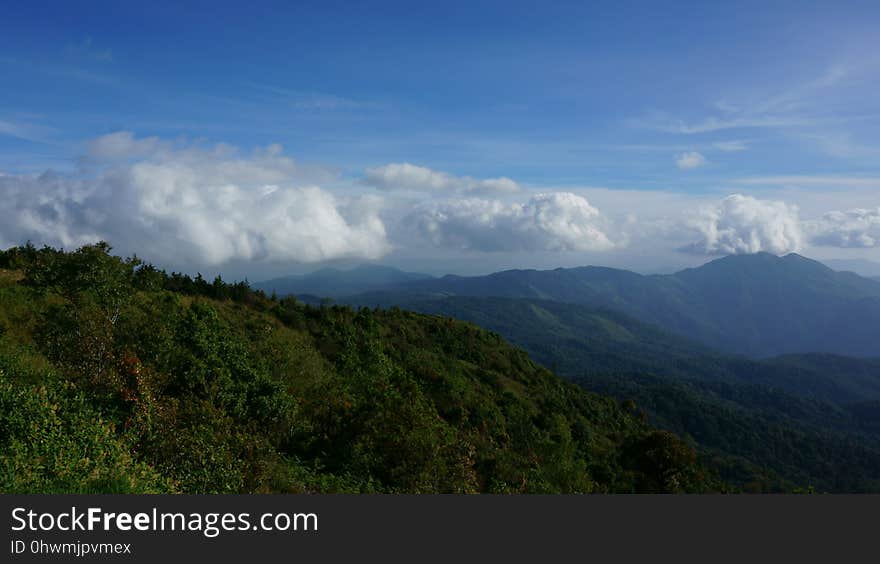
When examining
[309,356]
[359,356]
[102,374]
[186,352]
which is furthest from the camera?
[359,356]

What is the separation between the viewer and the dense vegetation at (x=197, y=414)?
43.1ft

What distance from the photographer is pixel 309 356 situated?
40.0 m

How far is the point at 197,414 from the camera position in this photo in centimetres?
1850

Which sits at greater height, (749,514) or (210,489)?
(749,514)

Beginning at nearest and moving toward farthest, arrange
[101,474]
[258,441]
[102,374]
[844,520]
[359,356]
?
[844,520]
[101,474]
[258,441]
[102,374]
[359,356]

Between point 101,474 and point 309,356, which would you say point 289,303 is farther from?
point 101,474

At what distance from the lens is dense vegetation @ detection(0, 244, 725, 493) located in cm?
1314

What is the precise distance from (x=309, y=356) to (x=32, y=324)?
18104mm

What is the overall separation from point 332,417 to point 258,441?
1322 cm

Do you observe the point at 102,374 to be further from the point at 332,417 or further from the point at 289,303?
the point at 289,303

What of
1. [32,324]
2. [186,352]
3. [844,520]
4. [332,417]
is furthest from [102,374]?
[844,520]

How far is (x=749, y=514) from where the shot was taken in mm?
9258

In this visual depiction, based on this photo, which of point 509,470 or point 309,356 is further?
point 309,356

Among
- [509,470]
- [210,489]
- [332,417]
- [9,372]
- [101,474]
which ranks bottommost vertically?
[509,470]
